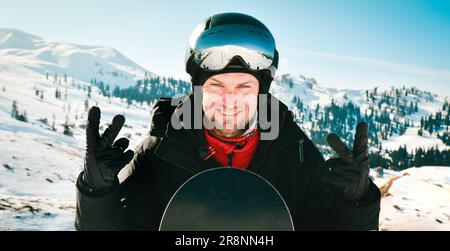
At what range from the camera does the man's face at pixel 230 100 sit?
331 centimetres

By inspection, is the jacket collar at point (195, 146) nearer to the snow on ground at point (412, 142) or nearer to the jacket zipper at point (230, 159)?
the jacket zipper at point (230, 159)

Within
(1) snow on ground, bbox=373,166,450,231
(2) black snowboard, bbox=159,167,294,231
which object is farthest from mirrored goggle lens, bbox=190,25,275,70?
(1) snow on ground, bbox=373,166,450,231

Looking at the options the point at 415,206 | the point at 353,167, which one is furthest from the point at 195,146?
the point at 415,206

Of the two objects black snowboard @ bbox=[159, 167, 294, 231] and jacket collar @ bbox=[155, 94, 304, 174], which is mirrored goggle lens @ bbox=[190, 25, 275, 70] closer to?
jacket collar @ bbox=[155, 94, 304, 174]

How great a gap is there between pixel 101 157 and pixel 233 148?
52.1 inches

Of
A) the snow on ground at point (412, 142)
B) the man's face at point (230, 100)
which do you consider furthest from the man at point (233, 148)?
the snow on ground at point (412, 142)

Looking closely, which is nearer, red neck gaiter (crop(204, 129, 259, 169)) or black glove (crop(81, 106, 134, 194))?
black glove (crop(81, 106, 134, 194))

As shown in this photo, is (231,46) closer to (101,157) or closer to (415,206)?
(101,157)

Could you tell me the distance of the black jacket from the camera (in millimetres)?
3449

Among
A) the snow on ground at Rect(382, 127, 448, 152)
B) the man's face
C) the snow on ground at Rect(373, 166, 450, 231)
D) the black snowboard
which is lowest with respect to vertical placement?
the snow on ground at Rect(382, 127, 448, 152)

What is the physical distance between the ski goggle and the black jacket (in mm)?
717

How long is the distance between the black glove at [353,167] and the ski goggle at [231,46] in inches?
48.2

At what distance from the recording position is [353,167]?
3080 millimetres
